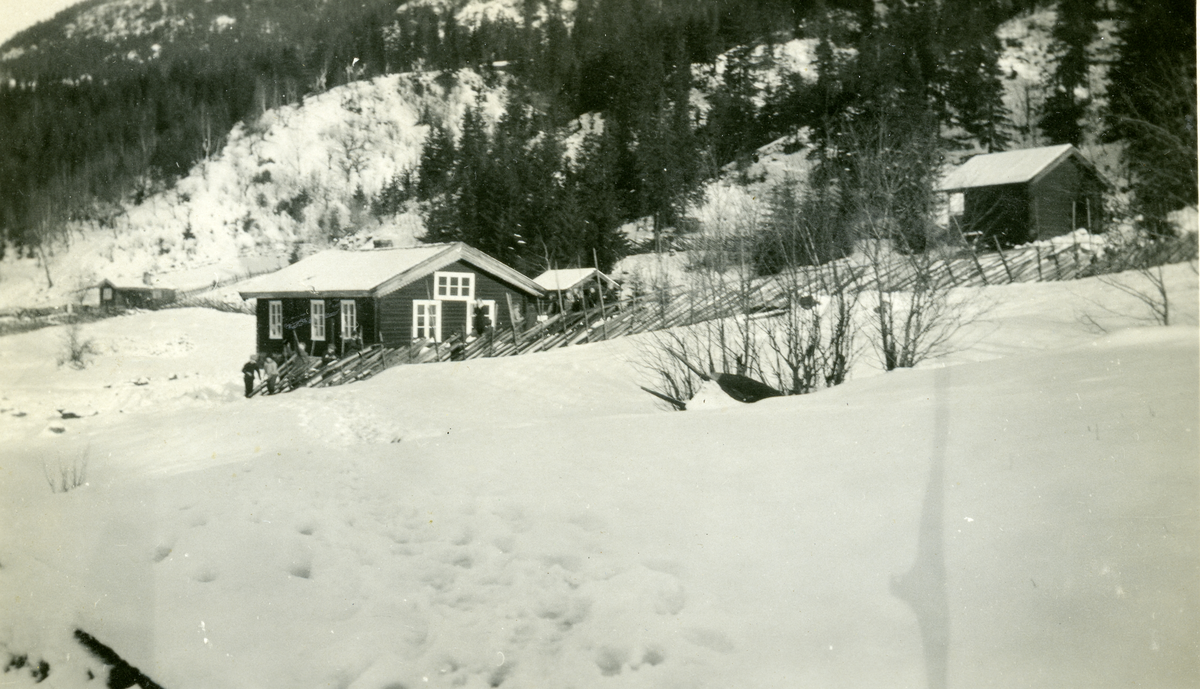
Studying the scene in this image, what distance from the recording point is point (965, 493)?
3.44 m

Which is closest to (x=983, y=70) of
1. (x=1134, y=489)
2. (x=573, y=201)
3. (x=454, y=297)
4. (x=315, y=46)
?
(x=573, y=201)

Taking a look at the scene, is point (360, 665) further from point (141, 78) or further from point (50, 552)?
point (141, 78)

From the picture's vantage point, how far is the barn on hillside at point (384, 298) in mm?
5188

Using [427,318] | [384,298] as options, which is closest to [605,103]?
[427,318]

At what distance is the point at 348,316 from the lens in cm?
529

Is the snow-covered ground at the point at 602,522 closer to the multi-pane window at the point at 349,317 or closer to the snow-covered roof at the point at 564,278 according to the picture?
the multi-pane window at the point at 349,317

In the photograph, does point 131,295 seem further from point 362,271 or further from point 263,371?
point 362,271

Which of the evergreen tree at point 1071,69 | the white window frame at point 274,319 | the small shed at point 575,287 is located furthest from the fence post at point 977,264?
the white window frame at point 274,319

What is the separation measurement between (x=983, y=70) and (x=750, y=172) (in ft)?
6.79

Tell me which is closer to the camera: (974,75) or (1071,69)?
(1071,69)

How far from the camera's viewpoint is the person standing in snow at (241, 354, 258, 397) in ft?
16.6

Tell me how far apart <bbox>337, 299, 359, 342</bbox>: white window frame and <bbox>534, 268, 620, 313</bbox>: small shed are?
4.30ft

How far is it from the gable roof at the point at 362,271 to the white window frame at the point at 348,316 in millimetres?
67

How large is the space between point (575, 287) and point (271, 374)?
7.31 ft
